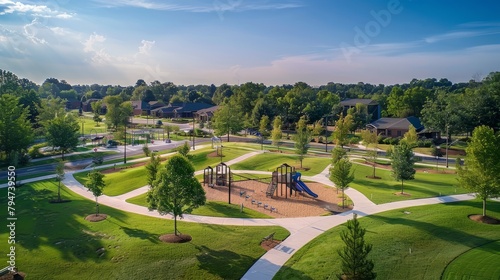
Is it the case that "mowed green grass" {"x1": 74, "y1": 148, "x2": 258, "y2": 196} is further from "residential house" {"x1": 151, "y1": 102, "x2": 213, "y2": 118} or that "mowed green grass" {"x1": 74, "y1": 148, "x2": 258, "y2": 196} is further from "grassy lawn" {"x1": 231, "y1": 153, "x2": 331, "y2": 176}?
"residential house" {"x1": 151, "y1": 102, "x2": 213, "y2": 118}

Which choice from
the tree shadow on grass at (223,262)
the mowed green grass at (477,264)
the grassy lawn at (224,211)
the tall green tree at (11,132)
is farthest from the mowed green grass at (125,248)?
the tall green tree at (11,132)

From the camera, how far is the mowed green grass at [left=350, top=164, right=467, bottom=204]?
1419 inches

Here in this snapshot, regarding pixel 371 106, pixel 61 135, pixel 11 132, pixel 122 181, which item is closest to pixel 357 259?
pixel 122 181

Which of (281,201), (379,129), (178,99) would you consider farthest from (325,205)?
(178,99)

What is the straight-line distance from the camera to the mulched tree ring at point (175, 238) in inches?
1006

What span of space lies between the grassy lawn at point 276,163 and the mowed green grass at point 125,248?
73.8 feet

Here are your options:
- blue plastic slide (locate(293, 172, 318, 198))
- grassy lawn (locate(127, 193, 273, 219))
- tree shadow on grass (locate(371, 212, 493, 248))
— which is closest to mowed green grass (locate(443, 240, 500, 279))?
tree shadow on grass (locate(371, 212, 493, 248))

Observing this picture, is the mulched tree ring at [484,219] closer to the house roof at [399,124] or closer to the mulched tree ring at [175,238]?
the mulched tree ring at [175,238]

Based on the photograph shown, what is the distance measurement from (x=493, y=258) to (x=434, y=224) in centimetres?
530

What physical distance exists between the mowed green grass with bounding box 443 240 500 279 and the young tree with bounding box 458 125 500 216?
21.9ft

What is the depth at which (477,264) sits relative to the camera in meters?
21.7

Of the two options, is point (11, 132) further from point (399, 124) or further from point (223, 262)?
point (399, 124)

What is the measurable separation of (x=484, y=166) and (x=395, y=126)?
56.8 m

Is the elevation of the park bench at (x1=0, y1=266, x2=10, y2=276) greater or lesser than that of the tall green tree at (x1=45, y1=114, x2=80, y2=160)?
lesser
